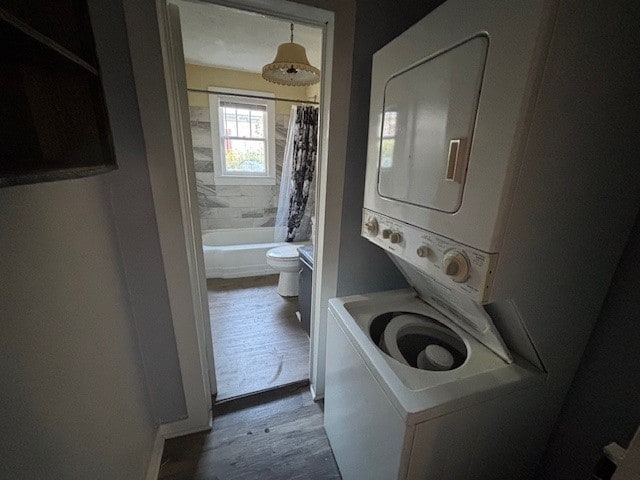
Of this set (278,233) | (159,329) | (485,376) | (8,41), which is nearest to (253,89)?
(278,233)

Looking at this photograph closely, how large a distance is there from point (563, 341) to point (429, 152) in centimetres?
77

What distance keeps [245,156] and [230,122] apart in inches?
19.4

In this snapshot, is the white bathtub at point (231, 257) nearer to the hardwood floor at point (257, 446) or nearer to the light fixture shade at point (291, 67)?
the hardwood floor at point (257, 446)

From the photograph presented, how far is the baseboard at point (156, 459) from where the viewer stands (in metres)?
1.28

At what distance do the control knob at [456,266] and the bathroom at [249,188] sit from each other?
152 cm

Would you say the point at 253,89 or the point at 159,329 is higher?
the point at 253,89

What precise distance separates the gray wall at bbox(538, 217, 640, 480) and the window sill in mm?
3812

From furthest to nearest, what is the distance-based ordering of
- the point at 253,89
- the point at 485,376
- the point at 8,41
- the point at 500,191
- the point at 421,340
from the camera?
the point at 253,89 < the point at 421,340 < the point at 485,376 < the point at 500,191 < the point at 8,41

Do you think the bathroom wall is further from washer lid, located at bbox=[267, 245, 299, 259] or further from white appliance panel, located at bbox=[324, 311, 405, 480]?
white appliance panel, located at bbox=[324, 311, 405, 480]

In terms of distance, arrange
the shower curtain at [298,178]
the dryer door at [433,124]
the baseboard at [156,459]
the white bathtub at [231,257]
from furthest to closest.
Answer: the shower curtain at [298,178], the white bathtub at [231,257], the baseboard at [156,459], the dryer door at [433,124]

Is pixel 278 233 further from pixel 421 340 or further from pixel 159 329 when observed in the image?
pixel 421 340

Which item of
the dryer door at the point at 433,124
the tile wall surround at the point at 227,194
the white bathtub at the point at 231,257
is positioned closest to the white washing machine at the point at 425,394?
the dryer door at the point at 433,124

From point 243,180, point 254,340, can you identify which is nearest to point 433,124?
point 254,340

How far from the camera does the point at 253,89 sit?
3.70m
